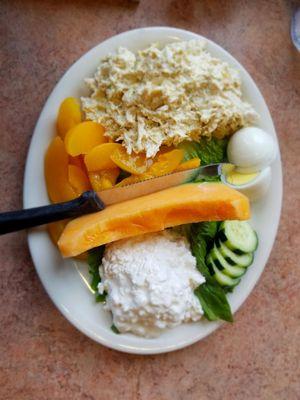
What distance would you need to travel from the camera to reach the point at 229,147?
155 cm

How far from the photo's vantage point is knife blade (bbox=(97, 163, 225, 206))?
4.75ft

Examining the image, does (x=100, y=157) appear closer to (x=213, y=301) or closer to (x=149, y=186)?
(x=149, y=186)

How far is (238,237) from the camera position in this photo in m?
1.52

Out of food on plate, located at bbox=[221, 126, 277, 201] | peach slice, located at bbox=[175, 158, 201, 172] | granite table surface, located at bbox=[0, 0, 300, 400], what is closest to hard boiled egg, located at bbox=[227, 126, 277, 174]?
food on plate, located at bbox=[221, 126, 277, 201]

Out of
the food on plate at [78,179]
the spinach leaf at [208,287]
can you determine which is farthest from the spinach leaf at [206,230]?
the food on plate at [78,179]

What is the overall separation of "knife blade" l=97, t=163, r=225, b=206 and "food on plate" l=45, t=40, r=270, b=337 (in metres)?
0.02

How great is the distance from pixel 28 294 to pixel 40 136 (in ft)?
1.70

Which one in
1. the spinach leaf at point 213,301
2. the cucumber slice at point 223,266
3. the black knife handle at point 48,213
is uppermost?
the black knife handle at point 48,213

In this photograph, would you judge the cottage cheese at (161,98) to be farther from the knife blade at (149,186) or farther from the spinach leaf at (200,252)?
the spinach leaf at (200,252)

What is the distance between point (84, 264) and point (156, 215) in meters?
0.32

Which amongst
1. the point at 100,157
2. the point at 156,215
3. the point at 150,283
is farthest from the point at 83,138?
the point at 150,283

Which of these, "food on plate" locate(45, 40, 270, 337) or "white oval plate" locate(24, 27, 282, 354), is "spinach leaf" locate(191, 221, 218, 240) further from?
"white oval plate" locate(24, 27, 282, 354)

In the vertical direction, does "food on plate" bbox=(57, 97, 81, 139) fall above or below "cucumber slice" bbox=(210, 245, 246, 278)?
above

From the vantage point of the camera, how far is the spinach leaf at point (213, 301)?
151 centimetres
